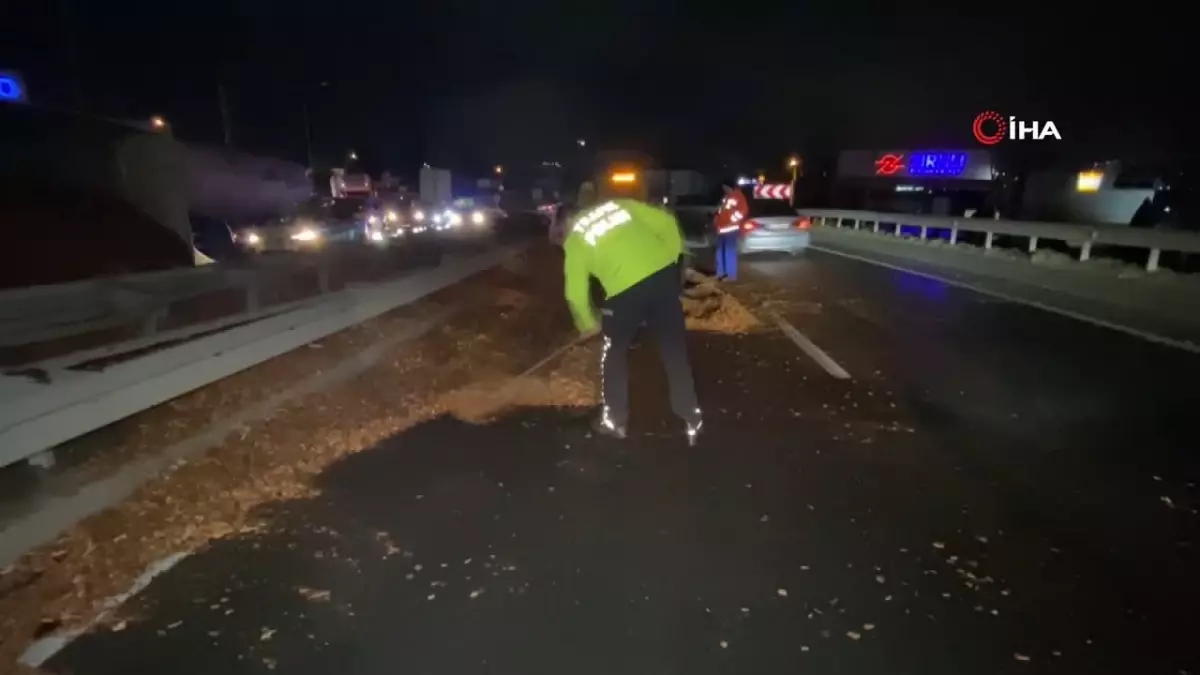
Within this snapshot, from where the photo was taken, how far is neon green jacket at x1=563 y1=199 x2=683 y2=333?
625cm

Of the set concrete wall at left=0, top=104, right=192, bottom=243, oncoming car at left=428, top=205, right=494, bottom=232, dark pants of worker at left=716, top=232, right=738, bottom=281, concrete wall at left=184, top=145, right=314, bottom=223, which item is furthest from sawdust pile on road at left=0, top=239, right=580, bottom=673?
oncoming car at left=428, top=205, right=494, bottom=232

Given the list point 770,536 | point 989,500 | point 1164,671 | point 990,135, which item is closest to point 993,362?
point 989,500

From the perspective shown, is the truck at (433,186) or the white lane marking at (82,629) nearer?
the white lane marking at (82,629)

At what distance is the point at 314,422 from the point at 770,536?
4.15 metres

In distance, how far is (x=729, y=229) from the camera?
17.1 metres

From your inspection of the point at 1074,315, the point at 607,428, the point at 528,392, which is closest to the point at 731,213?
the point at 1074,315

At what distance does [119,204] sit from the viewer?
38.7ft

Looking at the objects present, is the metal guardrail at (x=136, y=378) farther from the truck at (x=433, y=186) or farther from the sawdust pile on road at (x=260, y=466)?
the truck at (x=433, y=186)

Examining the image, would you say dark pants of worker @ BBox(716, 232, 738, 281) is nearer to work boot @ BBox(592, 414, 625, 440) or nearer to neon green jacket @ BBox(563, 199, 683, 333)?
work boot @ BBox(592, 414, 625, 440)

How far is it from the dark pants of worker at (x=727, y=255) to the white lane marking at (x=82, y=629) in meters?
13.7

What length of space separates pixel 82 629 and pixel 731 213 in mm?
13817

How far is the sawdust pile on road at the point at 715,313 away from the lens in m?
12.3

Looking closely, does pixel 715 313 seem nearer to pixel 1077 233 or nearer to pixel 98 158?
pixel 98 158

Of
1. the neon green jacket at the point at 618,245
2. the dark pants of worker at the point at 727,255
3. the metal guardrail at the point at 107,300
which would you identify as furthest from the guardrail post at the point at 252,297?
the dark pants of worker at the point at 727,255
